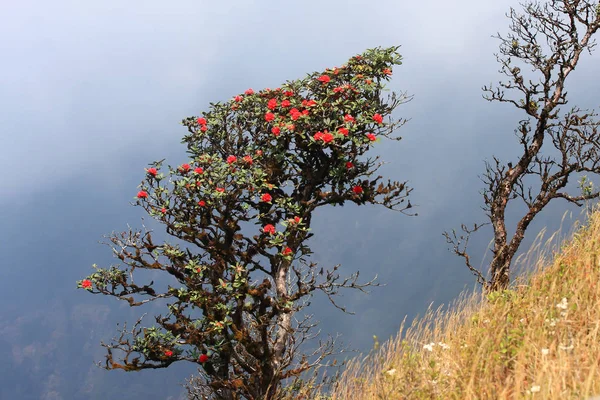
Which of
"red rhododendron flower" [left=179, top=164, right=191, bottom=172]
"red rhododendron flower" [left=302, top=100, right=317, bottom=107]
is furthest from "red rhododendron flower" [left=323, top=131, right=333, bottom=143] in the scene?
"red rhododendron flower" [left=179, top=164, right=191, bottom=172]

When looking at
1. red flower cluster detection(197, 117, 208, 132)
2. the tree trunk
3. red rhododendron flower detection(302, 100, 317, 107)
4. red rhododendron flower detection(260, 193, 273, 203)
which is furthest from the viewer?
the tree trunk

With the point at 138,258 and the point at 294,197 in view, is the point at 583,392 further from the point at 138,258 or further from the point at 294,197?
the point at 138,258

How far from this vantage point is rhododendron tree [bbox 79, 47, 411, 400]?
7.80 meters

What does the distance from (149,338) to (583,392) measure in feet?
21.0

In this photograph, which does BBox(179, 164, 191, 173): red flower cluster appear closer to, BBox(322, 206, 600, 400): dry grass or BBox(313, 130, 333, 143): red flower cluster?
BBox(313, 130, 333, 143): red flower cluster

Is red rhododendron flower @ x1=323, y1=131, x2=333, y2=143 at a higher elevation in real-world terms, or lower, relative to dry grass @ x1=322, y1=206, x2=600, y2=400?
higher

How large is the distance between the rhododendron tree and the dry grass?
232cm

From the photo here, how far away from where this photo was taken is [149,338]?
26.6ft

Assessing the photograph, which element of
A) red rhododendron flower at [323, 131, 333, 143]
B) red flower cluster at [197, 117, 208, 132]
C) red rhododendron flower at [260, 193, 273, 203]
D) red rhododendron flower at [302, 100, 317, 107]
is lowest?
red rhododendron flower at [260, 193, 273, 203]

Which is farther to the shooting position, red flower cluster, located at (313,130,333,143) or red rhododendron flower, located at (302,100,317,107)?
red rhododendron flower, located at (302,100,317,107)

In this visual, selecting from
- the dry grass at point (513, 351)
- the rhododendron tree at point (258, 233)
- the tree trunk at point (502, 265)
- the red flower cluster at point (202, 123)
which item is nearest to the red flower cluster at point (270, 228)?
the rhododendron tree at point (258, 233)

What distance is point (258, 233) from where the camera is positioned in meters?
8.10

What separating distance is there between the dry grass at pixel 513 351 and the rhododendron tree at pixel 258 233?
7.62 ft

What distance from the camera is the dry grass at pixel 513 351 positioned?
11.6 ft
